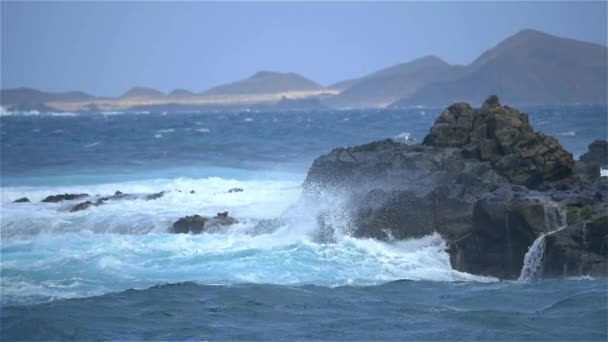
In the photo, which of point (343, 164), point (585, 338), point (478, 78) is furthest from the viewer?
point (478, 78)

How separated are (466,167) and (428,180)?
1.01 metres

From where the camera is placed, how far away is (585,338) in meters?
11.8

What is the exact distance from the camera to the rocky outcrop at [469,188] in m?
16.4

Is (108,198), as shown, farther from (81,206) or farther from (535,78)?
(535,78)

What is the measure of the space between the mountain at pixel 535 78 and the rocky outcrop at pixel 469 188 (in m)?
144

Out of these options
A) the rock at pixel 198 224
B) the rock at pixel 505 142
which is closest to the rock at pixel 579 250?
the rock at pixel 505 142

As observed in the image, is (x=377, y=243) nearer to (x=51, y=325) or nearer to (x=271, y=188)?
(x=51, y=325)

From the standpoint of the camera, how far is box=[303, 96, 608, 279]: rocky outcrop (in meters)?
16.4

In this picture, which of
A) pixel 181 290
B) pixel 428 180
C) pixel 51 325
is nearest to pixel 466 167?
pixel 428 180

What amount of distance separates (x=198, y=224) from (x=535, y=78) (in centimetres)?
15671

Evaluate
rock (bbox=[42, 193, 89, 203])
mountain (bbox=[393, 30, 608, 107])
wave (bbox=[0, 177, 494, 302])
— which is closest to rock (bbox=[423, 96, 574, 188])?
wave (bbox=[0, 177, 494, 302])

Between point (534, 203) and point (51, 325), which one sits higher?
point (534, 203)

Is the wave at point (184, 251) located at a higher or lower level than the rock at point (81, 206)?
lower

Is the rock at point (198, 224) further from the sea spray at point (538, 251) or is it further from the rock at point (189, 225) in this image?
the sea spray at point (538, 251)
